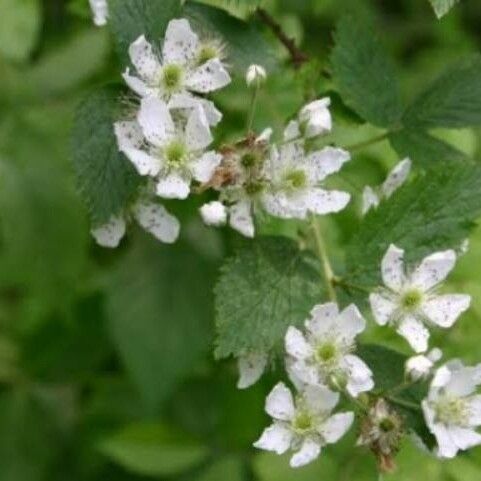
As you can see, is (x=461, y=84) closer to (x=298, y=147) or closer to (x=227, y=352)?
(x=298, y=147)

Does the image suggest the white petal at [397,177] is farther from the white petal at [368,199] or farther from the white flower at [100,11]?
the white flower at [100,11]

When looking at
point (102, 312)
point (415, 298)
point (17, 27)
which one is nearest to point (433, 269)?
point (415, 298)

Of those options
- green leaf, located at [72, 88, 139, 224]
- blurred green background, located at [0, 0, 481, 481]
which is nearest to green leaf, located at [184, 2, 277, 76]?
green leaf, located at [72, 88, 139, 224]

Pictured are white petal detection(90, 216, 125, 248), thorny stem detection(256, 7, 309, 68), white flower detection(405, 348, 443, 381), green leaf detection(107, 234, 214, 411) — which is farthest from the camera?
green leaf detection(107, 234, 214, 411)

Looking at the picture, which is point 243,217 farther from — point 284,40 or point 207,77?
point 284,40

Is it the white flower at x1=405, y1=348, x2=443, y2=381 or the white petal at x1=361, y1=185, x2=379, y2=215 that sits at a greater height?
the white flower at x1=405, y1=348, x2=443, y2=381

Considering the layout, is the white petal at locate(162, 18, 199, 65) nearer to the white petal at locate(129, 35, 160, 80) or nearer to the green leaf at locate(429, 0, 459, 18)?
the white petal at locate(129, 35, 160, 80)
